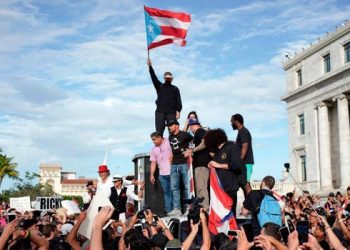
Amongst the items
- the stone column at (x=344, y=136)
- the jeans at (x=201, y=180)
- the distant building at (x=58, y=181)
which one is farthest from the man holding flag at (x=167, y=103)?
the distant building at (x=58, y=181)

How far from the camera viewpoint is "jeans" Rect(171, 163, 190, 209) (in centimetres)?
952

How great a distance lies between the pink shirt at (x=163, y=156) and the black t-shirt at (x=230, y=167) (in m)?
2.06

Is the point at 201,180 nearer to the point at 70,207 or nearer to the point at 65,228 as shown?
the point at 65,228

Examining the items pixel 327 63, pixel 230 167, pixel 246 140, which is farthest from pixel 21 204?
pixel 327 63

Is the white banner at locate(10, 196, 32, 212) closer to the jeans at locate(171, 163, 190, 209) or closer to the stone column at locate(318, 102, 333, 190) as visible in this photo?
the jeans at locate(171, 163, 190, 209)

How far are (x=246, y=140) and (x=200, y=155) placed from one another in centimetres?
92

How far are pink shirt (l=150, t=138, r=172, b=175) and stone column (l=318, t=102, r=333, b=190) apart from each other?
3669cm

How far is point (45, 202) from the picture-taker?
12.1 metres

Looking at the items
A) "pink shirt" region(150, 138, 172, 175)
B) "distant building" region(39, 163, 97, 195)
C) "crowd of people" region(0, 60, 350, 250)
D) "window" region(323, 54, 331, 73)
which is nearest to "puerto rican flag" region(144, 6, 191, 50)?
"crowd of people" region(0, 60, 350, 250)

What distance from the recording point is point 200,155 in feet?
30.9

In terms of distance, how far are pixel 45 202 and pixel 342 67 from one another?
115 ft

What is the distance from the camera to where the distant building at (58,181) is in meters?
162

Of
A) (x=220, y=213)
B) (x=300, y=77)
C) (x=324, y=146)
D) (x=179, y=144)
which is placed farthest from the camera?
(x=300, y=77)

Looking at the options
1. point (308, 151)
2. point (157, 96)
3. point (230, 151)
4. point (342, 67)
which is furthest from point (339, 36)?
point (230, 151)
